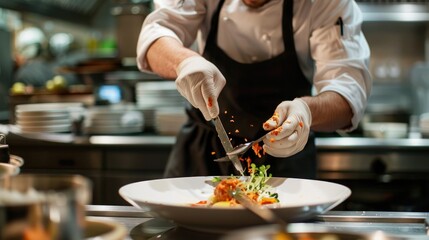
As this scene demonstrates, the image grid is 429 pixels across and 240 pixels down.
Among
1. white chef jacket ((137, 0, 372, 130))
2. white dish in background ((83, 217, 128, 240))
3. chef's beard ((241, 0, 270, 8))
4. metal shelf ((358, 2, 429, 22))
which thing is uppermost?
metal shelf ((358, 2, 429, 22))

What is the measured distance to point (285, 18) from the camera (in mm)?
2158

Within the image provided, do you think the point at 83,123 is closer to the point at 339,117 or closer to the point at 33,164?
the point at 33,164

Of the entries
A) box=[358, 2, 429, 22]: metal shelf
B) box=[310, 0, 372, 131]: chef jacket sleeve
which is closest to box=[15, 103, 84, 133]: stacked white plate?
box=[310, 0, 372, 131]: chef jacket sleeve

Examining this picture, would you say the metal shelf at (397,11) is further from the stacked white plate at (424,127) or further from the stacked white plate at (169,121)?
the stacked white plate at (169,121)

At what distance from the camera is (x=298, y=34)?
7.12 feet

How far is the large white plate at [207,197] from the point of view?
1.12 meters

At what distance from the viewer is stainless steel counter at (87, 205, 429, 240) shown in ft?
3.95

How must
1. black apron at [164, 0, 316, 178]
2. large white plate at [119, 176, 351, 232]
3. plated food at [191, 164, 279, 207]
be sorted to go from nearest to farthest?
large white plate at [119, 176, 351, 232]
plated food at [191, 164, 279, 207]
black apron at [164, 0, 316, 178]

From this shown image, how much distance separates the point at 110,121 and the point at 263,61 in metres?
1.57

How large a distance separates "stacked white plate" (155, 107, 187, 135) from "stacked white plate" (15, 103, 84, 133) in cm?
46

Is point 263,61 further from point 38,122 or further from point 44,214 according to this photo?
point 38,122

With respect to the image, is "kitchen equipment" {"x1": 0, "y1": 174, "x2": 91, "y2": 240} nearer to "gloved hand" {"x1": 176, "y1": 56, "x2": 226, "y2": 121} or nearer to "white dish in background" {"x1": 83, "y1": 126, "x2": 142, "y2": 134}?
"gloved hand" {"x1": 176, "y1": 56, "x2": 226, "y2": 121}

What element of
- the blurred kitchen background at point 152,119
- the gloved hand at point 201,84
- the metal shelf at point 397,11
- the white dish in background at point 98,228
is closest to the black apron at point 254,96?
the gloved hand at point 201,84

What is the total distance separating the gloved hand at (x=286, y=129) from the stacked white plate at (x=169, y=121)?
1772 mm
